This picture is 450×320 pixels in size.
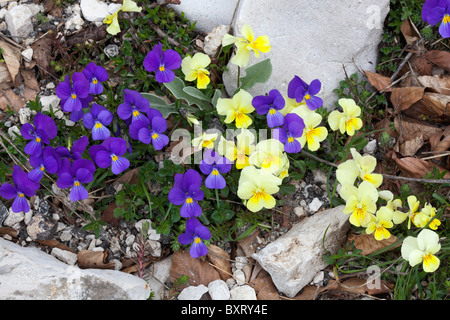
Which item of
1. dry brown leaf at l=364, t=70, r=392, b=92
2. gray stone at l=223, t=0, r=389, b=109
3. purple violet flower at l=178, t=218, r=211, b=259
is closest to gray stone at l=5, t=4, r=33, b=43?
gray stone at l=223, t=0, r=389, b=109

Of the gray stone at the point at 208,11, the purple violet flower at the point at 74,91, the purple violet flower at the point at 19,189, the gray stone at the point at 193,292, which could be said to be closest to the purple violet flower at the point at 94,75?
the purple violet flower at the point at 74,91

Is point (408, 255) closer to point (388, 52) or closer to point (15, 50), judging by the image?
point (388, 52)

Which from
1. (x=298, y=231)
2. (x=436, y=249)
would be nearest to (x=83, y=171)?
(x=298, y=231)

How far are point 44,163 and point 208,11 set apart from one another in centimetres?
164

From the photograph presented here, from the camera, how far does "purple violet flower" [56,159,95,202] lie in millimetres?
3029

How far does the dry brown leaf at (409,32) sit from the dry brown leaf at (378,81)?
0.34 metres

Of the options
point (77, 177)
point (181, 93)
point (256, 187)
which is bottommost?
point (256, 187)

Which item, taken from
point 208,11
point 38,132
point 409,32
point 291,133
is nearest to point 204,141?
point 291,133

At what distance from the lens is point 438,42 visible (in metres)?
3.73

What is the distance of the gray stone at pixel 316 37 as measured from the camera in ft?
11.8

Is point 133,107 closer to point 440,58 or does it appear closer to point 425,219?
point 425,219

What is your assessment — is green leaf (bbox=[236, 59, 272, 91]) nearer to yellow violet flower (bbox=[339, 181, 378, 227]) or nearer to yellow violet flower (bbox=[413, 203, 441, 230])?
yellow violet flower (bbox=[339, 181, 378, 227])

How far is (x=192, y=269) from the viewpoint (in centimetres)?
332

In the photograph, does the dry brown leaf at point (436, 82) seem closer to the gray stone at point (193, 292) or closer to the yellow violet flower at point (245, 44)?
the yellow violet flower at point (245, 44)
